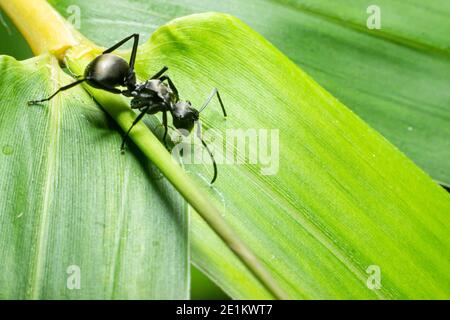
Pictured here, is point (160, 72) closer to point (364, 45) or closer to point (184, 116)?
point (184, 116)

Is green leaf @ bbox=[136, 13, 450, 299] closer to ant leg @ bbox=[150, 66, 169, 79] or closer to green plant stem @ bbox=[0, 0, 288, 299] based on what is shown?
ant leg @ bbox=[150, 66, 169, 79]

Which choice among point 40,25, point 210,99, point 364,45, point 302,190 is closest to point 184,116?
point 210,99

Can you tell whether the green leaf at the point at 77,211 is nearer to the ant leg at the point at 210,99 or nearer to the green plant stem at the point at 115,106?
the green plant stem at the point at 115,106

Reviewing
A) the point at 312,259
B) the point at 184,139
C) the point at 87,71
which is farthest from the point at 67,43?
the point at 312,259

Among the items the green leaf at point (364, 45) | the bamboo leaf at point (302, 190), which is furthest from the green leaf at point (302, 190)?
the green leaf at point (364, 45)

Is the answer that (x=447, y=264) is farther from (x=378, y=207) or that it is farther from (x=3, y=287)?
(x=3, y=287)

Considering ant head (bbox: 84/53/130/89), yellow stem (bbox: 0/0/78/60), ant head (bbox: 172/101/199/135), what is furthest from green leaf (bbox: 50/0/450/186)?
ant head (bbox: 172/101/199/135)
